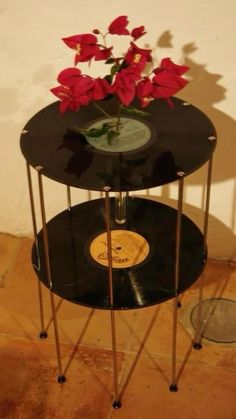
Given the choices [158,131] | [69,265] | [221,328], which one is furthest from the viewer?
[221,328]

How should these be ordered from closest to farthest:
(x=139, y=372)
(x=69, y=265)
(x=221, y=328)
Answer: (x=69, y=265) → (x=139, y=372) → (x=221, y=328)

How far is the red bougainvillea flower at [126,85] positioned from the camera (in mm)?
1277

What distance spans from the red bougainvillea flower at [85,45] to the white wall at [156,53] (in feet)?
1.21

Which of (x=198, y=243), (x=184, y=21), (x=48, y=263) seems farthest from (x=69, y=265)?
(x=184, y=21)

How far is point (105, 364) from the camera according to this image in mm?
1749

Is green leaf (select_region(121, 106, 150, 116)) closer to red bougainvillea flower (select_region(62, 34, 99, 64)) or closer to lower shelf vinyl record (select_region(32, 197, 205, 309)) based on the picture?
red bougainvillea flower (select_region(62, 34, 99, 64))

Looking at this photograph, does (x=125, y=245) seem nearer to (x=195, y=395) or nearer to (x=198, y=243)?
(x=198, y=243)

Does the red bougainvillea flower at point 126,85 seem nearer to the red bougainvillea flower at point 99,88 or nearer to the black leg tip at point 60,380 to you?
the red bougainvillea flower at point 99,88

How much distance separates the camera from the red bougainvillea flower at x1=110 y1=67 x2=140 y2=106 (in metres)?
1.28

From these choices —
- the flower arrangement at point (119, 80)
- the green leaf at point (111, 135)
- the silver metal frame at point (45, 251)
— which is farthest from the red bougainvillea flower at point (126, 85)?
the silver metal frame at point (45, 251)

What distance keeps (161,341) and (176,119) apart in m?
0.67

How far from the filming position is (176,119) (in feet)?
4.86

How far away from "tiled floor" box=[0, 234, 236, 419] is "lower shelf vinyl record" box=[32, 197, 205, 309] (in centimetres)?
31

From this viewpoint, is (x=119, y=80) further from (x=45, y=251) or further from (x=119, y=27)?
(x=45, y=251)
